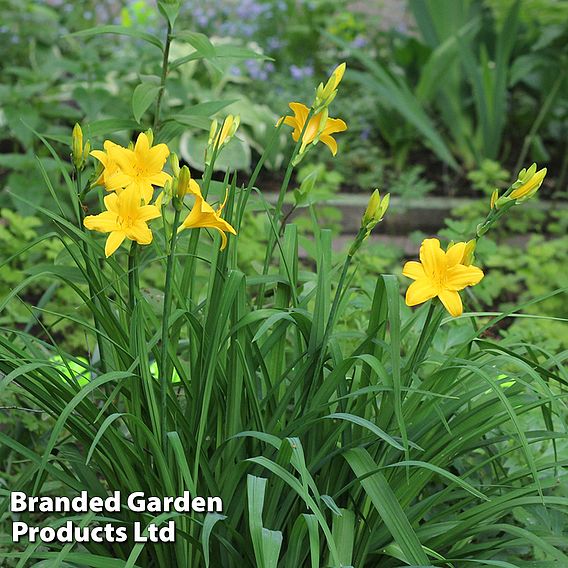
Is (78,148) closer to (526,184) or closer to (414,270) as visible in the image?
(414,270)

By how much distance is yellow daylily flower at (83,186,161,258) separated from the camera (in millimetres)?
1303

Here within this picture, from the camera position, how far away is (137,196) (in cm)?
132

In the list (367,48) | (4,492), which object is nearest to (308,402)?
(4,492)

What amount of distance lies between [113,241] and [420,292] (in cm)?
42

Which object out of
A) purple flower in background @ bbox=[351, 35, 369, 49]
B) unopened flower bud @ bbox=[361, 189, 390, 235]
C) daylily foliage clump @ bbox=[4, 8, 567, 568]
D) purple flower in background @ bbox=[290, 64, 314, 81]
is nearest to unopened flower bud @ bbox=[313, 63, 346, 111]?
daylily foliage clump @ bbox=[4, 8, 567, 568]

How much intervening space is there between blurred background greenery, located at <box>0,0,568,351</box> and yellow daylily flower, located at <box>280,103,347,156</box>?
5.68 ft

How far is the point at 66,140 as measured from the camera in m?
1.87

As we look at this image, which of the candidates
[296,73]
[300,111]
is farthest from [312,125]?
[296,73]

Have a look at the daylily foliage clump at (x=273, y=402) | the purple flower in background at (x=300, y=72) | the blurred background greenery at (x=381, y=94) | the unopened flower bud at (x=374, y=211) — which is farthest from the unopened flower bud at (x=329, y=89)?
the purple flower in background at (x=300, y=72)

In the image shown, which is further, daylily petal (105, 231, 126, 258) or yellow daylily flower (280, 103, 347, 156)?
yellow daylily flower (280, 103, 347, 156)

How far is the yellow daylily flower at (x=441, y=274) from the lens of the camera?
4.24ft

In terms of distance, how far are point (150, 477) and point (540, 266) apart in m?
2.04

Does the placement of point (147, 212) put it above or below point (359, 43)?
below

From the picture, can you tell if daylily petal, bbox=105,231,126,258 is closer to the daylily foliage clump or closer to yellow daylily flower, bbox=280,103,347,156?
the daylily foliage clump
